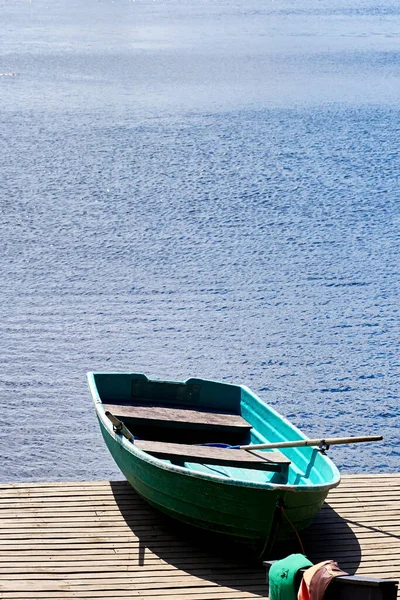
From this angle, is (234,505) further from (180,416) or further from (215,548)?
(180,416)

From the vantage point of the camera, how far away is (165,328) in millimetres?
12273

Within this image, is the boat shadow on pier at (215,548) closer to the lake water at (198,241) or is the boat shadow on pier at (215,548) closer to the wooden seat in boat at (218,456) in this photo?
the wooden seat in boat at (218,456)

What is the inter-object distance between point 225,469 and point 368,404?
4.35m

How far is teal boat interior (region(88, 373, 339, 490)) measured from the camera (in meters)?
6.75

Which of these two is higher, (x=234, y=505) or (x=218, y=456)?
(x=218, y=456)

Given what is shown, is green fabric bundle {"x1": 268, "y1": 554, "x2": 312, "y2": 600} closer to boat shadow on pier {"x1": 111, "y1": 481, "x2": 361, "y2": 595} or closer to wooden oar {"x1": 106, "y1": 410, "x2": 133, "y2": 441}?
boat shadow on pier {"x1": 111, "y1": 481, "x2": 361, "y2": 595}

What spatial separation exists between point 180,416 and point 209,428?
262mm

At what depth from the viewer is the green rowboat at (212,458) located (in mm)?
6180

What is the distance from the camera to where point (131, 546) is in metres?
6.32

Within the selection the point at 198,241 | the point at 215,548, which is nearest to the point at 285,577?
the point at 215,548

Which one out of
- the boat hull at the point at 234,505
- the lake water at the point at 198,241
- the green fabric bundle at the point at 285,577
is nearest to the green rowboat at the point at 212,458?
the boat hull at the point at 234,505

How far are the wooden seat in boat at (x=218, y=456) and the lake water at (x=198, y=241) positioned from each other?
244cm

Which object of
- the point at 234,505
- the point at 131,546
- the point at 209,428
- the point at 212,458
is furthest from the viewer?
the point at 209,428

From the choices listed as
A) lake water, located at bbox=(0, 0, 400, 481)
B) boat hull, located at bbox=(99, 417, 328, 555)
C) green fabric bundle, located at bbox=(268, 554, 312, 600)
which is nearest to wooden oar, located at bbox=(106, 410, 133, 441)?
boat hull, located at bbox=(99, 417, 328, 555)
